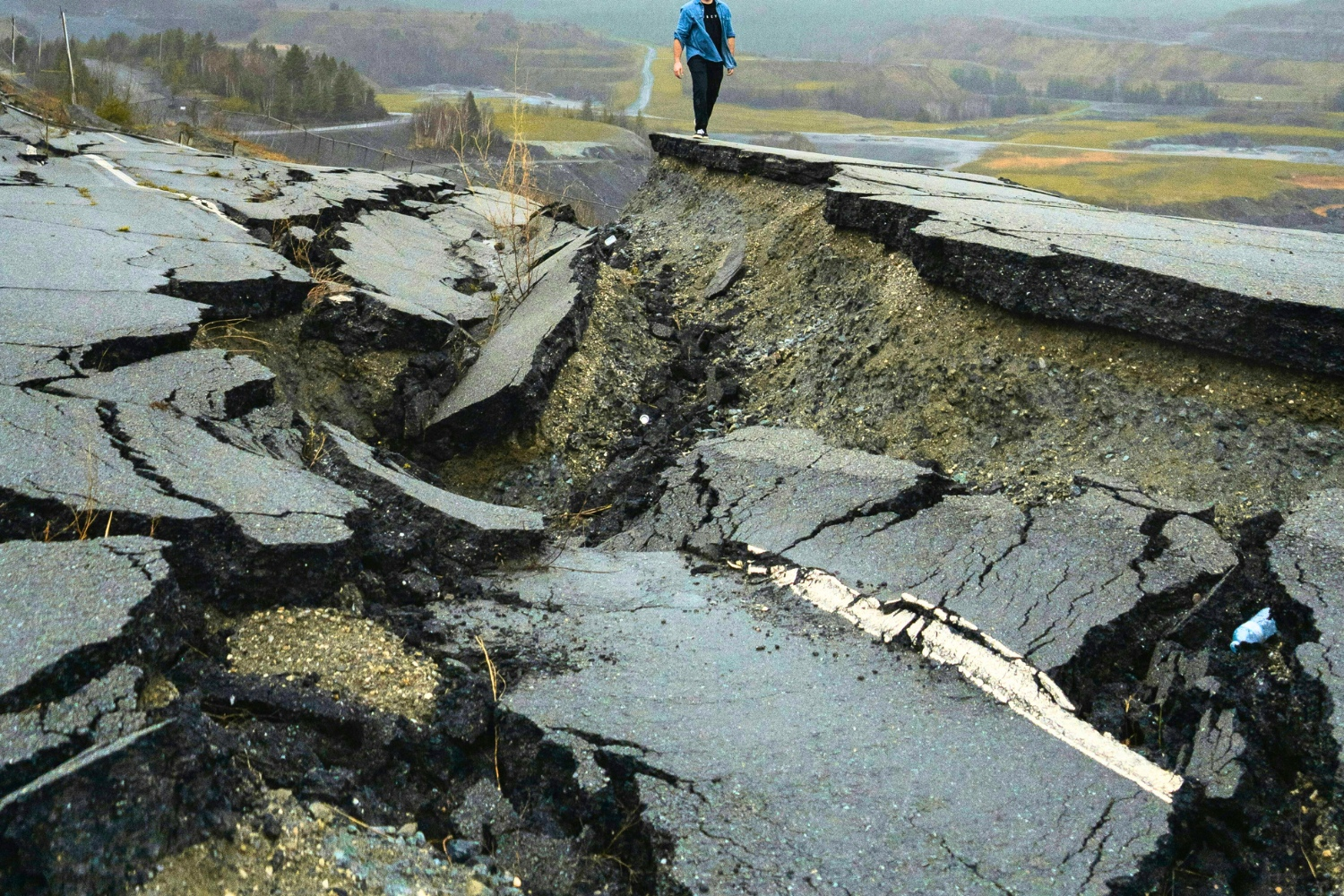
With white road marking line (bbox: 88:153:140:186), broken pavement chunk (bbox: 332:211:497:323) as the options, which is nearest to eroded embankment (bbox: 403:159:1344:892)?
broken pavement chunk (bbox: 332:211:497:323)

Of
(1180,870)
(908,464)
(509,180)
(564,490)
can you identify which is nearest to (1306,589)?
(1180,870)

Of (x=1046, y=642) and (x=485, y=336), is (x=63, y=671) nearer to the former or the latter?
→ (x=1046, y=642)

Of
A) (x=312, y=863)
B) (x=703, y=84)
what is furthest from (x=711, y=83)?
(x=312, y=863)

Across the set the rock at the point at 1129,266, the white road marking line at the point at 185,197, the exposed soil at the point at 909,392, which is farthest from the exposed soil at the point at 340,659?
the white road marking line at the point at 185,197

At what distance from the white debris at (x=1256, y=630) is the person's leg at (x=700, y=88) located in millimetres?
7658

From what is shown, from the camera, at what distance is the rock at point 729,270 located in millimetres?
6688

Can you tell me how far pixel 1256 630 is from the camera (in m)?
2.66

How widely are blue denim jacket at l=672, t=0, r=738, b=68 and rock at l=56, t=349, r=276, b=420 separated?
6.43 m

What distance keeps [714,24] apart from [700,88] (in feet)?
2.03

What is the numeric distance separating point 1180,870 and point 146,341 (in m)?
4.15

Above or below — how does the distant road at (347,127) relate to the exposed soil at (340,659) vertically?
above

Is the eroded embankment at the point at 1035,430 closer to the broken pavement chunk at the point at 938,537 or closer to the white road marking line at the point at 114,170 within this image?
the broken pavement chunk at the point at 938,537

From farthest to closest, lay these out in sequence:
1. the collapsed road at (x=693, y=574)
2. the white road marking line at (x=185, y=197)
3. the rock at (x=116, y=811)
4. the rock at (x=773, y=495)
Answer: the white road marking line at (x=185, y=197) → the rock at (x=773, y=495) → the collapsed road at (x=693, y=574) → the rock at (x=116, y=811)

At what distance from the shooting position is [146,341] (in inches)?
149
